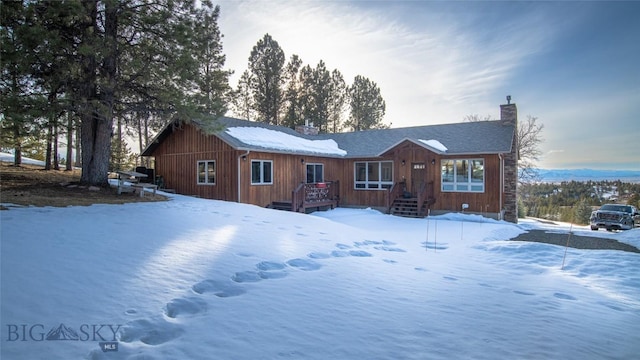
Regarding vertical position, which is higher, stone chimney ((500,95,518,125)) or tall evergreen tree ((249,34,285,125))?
tall evergreen tree ((249,34,285,125))

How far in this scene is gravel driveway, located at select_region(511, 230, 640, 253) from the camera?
955 centimetres

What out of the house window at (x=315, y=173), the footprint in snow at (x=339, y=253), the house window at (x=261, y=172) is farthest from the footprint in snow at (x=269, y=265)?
the house window at (x=315, y=173)

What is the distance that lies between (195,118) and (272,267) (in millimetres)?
7522

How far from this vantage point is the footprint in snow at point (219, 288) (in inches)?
156

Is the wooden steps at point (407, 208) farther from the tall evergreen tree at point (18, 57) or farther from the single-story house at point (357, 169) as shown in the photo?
the tall evergreen tree at point (18, 57)

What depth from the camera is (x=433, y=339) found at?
312 cm

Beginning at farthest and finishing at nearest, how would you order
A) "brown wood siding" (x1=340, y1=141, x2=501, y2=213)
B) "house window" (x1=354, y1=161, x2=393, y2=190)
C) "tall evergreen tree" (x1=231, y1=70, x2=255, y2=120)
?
"tall evergreen tree" (x1=231, y1=70, x2=255, y2=120) → "house window" (x1=354, y1=161, x2=393, y2=190) → "brown wood siding" (x1=340, y1=141, x2=501, y2=213)

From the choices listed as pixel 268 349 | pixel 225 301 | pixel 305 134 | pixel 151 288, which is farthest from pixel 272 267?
pixel 305 134

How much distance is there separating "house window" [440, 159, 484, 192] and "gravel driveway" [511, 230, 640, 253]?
11.6 ft

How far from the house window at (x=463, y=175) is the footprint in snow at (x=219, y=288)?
13.8 m

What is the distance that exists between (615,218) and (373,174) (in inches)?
415

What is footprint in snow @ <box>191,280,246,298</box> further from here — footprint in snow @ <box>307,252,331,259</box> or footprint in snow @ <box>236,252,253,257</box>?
footprint in snow @ <box>307,252,331,259</box>

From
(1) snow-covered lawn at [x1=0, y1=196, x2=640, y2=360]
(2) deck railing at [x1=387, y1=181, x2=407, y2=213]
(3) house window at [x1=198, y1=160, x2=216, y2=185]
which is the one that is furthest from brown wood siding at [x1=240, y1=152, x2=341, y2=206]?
(1) snow-covered lawn at [x1=0, y1=196, x2=640, y2=360]

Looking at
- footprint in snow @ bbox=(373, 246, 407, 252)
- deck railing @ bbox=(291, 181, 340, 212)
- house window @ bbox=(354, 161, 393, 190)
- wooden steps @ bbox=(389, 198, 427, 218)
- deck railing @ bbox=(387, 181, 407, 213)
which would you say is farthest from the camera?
house window @ bbox=(354, 161, 393, 190)
